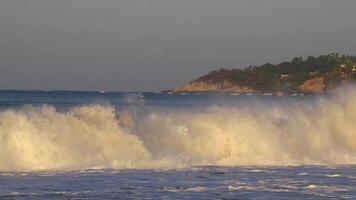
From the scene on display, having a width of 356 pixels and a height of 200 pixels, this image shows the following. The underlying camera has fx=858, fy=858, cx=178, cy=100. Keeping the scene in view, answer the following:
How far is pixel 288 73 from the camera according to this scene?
644ft

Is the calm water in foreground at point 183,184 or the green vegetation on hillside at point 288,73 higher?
the green vegetation on hillside at point 288,73

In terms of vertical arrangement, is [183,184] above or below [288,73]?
below

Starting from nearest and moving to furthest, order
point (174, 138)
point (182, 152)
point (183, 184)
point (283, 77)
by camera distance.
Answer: point (183, 184) → point (182, 152) → point (174, 138) → point (283, 77)

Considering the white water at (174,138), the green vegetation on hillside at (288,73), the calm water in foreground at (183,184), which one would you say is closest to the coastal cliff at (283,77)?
the green vegetation on hillside at (288,73)

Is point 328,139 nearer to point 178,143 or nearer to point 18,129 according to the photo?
point 178,143

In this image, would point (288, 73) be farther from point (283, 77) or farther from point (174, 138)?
point (174, 138)

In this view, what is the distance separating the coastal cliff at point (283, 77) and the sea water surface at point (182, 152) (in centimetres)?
13086

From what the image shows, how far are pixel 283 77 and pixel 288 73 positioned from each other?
4.44m

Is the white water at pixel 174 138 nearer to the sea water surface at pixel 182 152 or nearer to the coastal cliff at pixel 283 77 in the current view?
the sea water surface at pixel 182 152

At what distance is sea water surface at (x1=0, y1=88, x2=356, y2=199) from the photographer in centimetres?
1916

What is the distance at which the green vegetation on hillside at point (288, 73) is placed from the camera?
174125 mm

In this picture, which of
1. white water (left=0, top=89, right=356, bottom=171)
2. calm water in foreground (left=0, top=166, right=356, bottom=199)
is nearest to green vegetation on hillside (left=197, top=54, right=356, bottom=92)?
white water (left=0, top=89, right=356, bottom=171)

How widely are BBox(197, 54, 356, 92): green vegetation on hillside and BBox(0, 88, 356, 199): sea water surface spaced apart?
136m

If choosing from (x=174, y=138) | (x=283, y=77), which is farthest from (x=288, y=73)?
(x=174, y=138)
